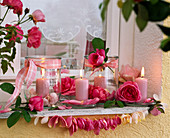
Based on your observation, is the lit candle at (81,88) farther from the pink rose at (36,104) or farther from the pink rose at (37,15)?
the pink rose at (37,15)

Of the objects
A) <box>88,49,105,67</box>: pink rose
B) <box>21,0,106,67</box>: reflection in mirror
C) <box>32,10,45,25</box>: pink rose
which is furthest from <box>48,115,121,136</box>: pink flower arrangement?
<box>21,0,106,67</box>: reflection in mirror

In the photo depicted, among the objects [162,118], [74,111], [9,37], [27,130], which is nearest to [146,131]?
[162,118]

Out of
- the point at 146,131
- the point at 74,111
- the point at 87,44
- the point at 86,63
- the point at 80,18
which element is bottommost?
the point at 146,131

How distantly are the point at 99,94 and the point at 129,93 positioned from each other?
0.46ft

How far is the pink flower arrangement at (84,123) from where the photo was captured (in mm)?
837

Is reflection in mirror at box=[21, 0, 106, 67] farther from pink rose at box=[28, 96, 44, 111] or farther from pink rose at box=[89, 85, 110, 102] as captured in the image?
pink rose at box=[28, 96, 44, 111]

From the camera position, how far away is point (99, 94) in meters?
0.97

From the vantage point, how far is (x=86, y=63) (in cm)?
102

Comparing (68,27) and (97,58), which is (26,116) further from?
(68,27)

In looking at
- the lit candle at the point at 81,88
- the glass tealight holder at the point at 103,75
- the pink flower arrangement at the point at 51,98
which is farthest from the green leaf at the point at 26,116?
A: the glass tealight holder at the point at 103,75

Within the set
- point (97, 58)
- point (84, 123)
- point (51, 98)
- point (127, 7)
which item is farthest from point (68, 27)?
point (127, 7)

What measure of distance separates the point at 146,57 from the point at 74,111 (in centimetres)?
52

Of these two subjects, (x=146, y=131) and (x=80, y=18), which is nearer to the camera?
(x=146, y=131)

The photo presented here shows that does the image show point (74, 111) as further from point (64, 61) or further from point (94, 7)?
point (94, 7)
